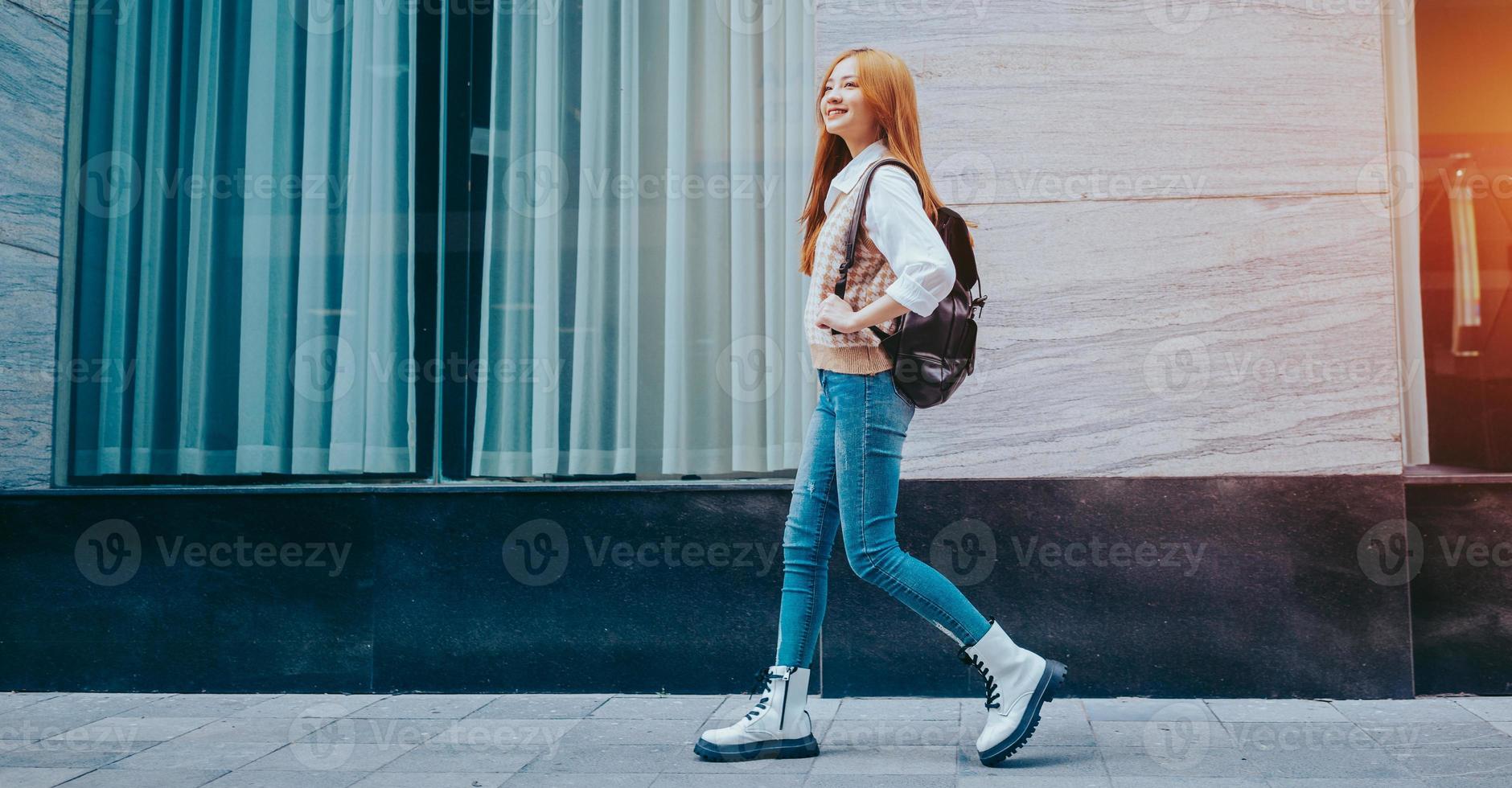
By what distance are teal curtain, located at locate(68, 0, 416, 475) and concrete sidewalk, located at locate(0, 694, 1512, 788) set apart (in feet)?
3.82

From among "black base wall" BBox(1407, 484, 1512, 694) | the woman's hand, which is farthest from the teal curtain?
"black base wall" BBox(1407, 484, 1512, 694)

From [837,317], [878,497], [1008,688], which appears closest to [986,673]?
[1008,688]

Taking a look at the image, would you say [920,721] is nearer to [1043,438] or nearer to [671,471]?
[1043,438]

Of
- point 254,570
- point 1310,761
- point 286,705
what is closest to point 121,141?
point 254,570

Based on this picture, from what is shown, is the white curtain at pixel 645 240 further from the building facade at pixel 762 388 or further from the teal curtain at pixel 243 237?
the teal curtain at pixel 243 237

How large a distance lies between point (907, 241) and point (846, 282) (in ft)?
0.90

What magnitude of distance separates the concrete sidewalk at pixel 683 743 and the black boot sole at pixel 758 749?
3cm

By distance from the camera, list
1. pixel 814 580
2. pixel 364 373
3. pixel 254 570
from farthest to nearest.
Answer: pixel 364 373 < pixel 254 570 < pixel 814 580

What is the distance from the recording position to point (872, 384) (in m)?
3.34

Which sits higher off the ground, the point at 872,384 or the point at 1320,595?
the point at 872,384

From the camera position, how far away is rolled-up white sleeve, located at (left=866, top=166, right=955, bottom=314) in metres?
3.13

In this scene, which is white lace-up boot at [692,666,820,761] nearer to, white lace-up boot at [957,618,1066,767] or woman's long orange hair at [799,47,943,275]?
white lace-up boot at [957,618,1066,767]

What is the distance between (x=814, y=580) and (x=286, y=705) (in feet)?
7.00

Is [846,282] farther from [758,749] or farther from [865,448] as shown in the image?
[758,749]
